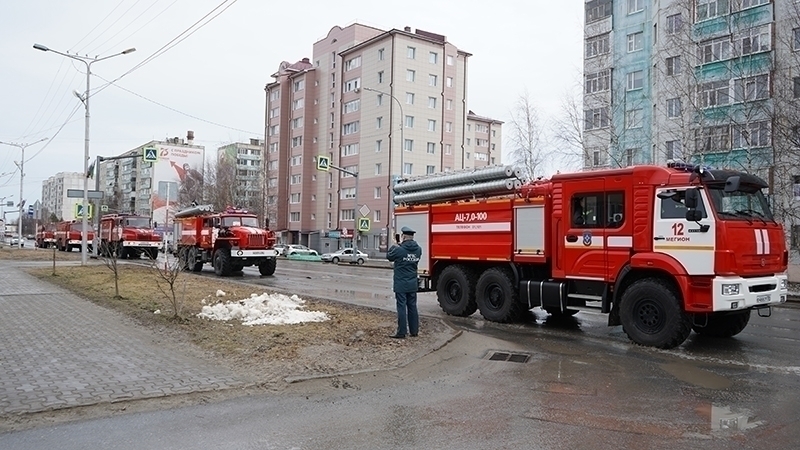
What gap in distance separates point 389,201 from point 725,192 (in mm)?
50325

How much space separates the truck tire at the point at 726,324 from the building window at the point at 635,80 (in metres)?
33.5

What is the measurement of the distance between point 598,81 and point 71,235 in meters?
41.7

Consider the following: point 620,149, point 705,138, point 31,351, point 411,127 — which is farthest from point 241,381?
point 411,127

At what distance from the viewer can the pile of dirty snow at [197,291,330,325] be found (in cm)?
1096

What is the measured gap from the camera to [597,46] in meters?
44.2

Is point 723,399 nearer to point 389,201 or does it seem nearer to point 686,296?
point 686,296

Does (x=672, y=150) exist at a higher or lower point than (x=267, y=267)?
higher

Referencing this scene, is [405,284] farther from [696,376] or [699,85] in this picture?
[699,85]

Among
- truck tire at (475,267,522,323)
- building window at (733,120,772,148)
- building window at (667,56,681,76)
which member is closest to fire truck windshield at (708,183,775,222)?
truck tire at (475,267,522,323)

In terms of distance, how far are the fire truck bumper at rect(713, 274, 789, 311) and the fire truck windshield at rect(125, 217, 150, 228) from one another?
1403 inches

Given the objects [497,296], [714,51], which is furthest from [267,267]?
[714,51]

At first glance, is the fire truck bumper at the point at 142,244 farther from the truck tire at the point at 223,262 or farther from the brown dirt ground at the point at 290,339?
the brown dirt ground at the point at 290,339

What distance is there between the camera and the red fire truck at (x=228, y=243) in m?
25.5

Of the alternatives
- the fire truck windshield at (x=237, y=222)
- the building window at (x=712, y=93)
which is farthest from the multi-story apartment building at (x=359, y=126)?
the building window at (x=712, y=93)
